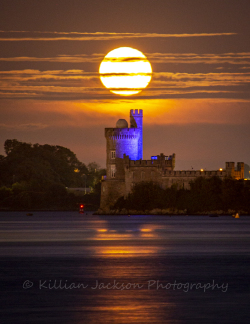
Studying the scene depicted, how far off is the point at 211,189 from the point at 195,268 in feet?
228

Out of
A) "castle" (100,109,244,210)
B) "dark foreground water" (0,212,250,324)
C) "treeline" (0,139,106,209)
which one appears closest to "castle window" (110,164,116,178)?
"castle" (100,109,244,210)

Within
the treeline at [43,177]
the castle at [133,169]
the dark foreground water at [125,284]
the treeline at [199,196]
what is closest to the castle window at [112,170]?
the castle at [133,169]

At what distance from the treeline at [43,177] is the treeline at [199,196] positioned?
41060 mm

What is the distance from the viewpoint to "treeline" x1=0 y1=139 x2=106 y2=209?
473 feet

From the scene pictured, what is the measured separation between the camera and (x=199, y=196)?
99125 millimetres

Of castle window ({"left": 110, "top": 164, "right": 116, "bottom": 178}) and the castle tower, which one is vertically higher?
the castle tower

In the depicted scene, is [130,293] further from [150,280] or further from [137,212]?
[137,212]

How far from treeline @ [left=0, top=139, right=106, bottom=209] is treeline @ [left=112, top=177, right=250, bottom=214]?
4106 cm

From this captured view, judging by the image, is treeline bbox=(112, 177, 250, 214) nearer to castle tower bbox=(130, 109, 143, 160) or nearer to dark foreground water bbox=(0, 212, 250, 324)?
castle tower bbox=(130, 109, 143, 160)

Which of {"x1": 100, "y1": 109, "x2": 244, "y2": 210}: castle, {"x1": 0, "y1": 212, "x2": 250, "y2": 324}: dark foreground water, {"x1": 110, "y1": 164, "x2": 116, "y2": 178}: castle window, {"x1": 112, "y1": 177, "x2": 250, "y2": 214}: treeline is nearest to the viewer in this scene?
{"x1": 0, "y1": 212, "x2": 250, "y2": 324}: dark foreground water

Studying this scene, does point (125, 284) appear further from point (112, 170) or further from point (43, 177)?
point (43, 177)

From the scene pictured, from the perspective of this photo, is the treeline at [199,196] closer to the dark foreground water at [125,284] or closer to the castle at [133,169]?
the castle at [133,169]

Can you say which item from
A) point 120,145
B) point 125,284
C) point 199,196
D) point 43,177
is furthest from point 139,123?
point 125,284

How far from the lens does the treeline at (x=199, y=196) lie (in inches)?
3883
